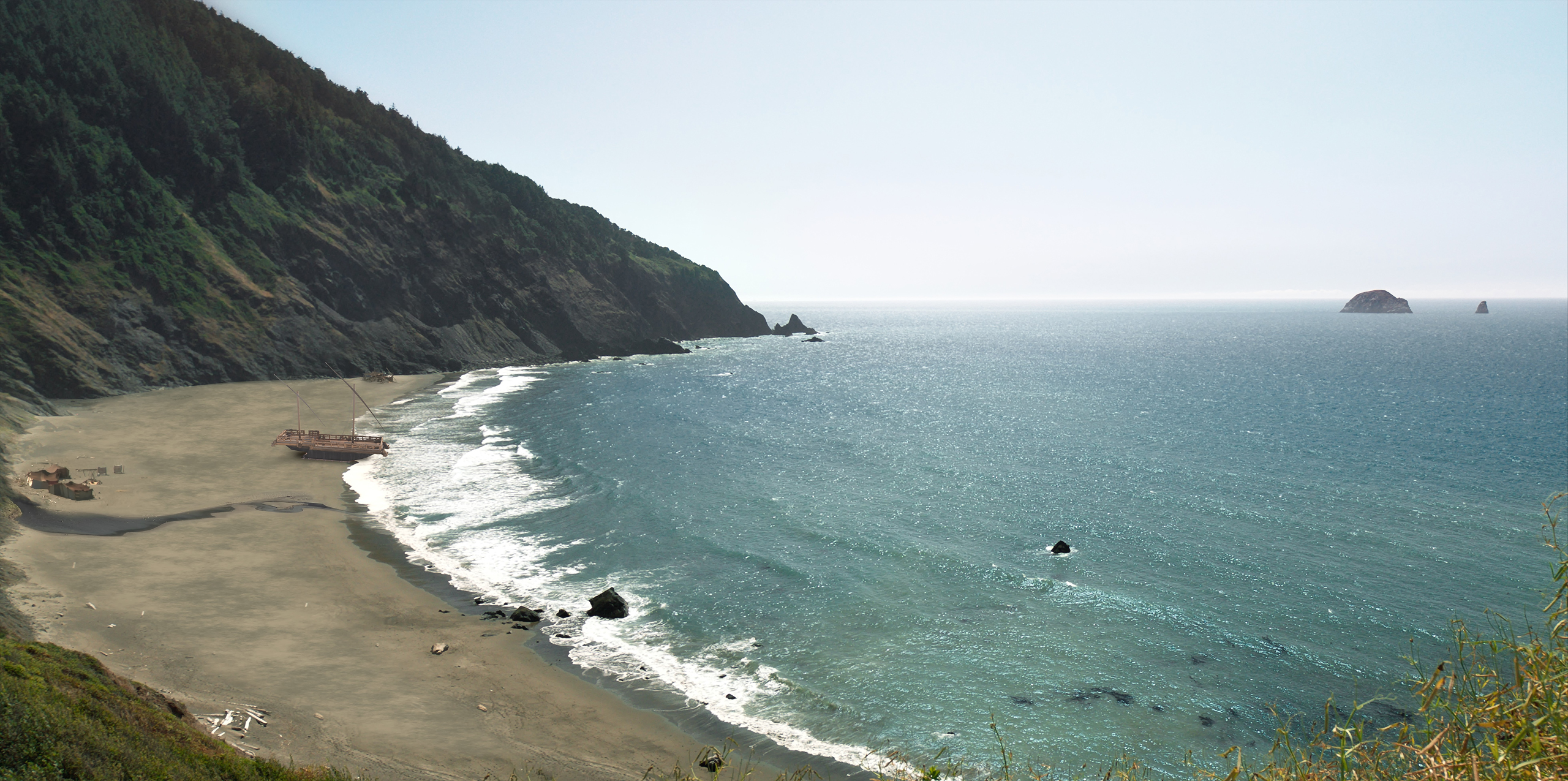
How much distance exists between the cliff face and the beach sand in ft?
112

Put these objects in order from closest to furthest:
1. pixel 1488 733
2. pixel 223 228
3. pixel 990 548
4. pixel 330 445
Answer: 1. pixel 1488 733
2. pixel 990 548
3. pixel 330 445
4. pixel 223 228

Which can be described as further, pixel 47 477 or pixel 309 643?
pixel 47 477

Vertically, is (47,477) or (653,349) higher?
(653,349)

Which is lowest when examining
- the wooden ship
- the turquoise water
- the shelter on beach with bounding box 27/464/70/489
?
the turquoise water

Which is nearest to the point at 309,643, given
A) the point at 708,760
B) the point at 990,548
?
the point at 708,760

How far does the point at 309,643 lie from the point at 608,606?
33.2 ft

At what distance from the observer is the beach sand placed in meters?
21.0

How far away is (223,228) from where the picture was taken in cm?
9069

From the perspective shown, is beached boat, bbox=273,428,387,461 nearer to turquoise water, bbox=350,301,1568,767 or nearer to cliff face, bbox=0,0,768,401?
turquoise water, bbox=350,301,1568,767

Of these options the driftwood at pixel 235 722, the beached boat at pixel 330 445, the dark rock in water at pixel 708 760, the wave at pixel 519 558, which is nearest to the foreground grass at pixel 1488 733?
the wave at pixel 519 558

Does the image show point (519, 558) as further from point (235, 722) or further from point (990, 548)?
point (990, 548)

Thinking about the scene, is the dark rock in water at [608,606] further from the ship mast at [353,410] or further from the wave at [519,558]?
the ship mast at [353,410]

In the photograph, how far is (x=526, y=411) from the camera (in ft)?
243

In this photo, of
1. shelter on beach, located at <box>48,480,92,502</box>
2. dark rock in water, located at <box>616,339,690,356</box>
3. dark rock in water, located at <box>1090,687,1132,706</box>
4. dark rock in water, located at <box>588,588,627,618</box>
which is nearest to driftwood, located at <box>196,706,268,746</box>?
dark rock in water, located at <box>588,588,627,618</box>
